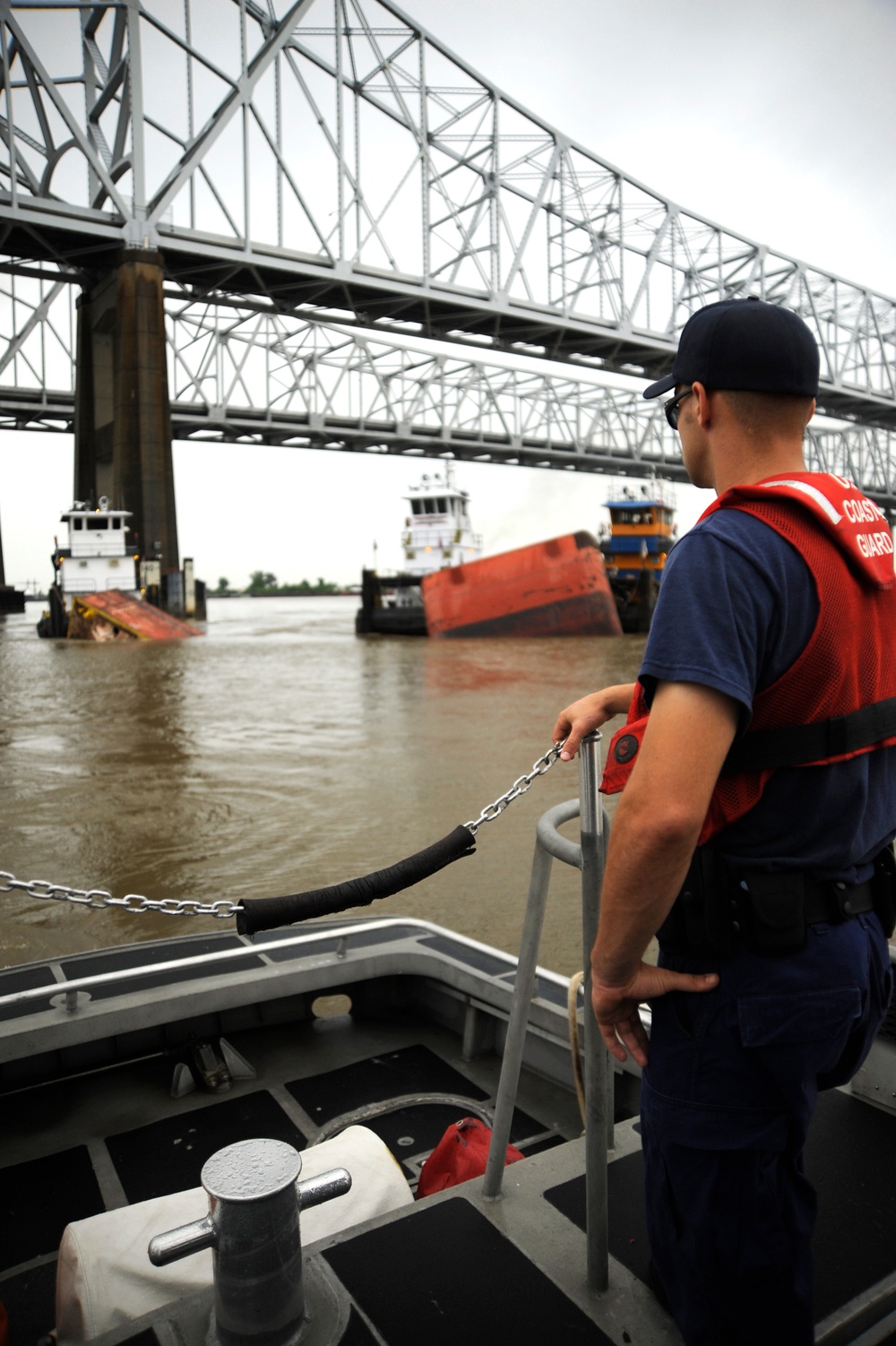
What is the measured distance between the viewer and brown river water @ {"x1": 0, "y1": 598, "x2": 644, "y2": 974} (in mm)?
5156

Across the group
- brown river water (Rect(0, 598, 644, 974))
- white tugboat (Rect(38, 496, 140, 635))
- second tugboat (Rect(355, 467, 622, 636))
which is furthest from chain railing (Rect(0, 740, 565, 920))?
white tugboat (Rect(38, 496, 140, 635))

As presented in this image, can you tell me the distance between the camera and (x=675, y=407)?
1.19 m

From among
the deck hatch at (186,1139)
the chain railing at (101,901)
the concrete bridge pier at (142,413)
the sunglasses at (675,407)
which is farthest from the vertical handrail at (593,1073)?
the concrete bridge pier at (142,413)

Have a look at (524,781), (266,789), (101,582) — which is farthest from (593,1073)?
(101,582)

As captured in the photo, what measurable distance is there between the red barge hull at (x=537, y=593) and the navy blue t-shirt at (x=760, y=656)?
23695mm

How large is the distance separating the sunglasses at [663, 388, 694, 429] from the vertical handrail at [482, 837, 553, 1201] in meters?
0.63

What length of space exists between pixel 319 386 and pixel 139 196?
90.4 feet

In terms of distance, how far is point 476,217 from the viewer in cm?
4250

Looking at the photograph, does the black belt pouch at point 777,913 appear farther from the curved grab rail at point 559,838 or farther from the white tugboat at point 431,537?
the white tugboat at point 431,537

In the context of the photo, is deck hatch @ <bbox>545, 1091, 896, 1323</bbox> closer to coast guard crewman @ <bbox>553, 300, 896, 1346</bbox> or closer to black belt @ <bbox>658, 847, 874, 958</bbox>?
coast guard crewman @ <bbox>553, 300, 896, 1346</bbox>

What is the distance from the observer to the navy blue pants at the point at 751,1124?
3.35 ft

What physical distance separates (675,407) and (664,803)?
538 millimetres

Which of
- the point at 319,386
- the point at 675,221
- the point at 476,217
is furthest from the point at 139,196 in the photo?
the point at 675,221

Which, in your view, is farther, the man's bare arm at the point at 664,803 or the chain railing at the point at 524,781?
the chain railing at the point at 524,781
